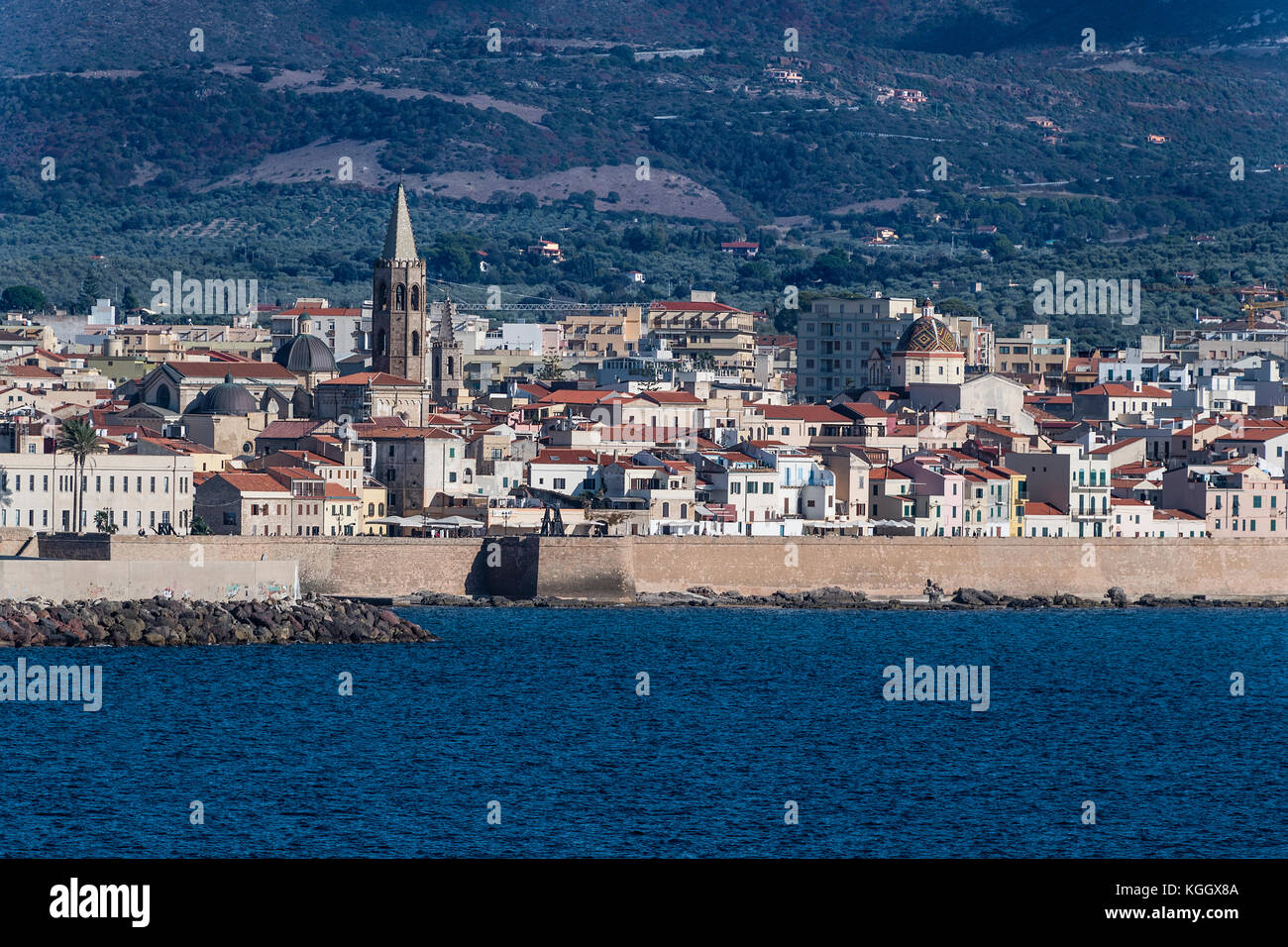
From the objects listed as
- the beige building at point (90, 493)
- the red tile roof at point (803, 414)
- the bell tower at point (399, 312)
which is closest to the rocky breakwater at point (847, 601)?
the beige building at point (90, 493)

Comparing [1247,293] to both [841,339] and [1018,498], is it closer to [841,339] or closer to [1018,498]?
[841,339]

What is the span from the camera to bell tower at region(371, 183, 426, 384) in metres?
86.5

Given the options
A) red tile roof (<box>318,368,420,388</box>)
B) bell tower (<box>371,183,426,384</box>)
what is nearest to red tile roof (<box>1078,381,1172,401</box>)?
bell tower (<box>371,183,426,384</box>)

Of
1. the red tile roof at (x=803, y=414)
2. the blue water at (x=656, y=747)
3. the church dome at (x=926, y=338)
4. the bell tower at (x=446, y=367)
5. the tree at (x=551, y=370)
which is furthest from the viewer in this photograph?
the tree at (x=551, y=370)

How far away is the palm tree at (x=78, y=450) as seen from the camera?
60312mm

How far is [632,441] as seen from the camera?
2972 inches

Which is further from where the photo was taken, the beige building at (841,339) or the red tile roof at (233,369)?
the beige building at (841,339)

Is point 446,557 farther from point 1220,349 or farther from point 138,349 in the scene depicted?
point 1220,349

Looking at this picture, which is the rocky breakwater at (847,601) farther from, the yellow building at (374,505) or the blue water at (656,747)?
the yellow building at (374,505)

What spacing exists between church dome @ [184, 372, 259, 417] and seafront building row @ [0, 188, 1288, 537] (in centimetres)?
16

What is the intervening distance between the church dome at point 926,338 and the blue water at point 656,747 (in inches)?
1268

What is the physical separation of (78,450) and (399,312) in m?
27.1

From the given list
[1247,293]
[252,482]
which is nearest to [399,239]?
[252,482]
